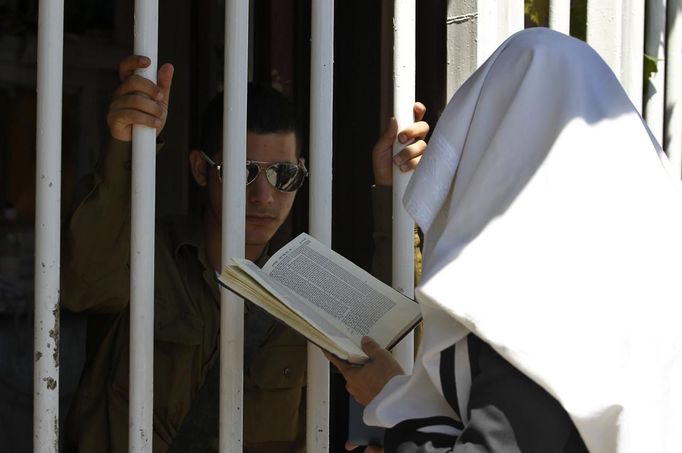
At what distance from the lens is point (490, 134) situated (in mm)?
1438

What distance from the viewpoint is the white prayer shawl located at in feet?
4.17

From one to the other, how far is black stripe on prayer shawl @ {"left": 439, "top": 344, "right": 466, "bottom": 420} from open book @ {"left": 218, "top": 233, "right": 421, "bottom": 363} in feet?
0.72

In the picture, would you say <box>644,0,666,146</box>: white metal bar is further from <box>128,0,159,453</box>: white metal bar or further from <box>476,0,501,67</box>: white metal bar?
<box>128,0,159,453</box>: white metal bar

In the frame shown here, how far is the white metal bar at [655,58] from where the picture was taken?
2684 millimetres

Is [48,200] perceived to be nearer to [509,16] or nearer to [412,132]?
[412,132]

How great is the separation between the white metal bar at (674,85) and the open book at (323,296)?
1.35 metres

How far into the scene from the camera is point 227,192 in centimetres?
181

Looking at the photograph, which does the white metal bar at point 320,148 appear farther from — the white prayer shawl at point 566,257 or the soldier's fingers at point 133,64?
the white prayer shawl at point 566,257

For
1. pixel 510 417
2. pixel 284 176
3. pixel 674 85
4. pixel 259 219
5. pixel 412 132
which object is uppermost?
pixel 674 85

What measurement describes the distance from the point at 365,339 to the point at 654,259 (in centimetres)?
50

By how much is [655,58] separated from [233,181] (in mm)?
1425

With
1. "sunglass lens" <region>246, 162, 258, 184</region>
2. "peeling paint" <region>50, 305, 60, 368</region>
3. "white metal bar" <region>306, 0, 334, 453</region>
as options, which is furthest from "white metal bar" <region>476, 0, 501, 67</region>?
"peeling paint" <region>50, 305, 60, 368</region>

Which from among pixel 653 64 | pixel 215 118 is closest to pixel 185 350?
pixel 215 118

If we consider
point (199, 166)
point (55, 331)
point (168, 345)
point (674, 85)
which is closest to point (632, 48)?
point (674, 85)
